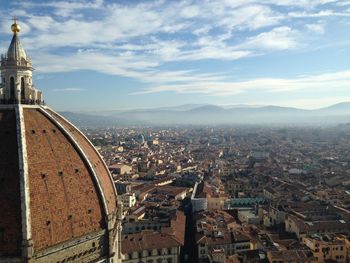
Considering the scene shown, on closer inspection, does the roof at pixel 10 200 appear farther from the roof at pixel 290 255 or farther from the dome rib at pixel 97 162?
the roof at pixel 290 255

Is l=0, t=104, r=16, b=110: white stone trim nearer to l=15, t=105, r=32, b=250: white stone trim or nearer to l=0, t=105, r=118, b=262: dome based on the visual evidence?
l=0, t=105, r=118, b=262: dome

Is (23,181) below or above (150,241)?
above

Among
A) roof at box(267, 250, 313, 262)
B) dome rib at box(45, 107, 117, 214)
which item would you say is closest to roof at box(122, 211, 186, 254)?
roof at box(267, 250, 313, 262)

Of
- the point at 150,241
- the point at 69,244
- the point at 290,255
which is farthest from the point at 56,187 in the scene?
the point at 290,255

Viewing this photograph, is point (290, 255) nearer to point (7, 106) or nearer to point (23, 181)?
point (23, 181)

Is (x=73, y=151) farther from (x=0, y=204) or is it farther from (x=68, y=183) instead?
(x=0, y=204)

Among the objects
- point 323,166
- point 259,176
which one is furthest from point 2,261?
point 323,166

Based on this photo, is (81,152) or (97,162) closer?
(81,152)
